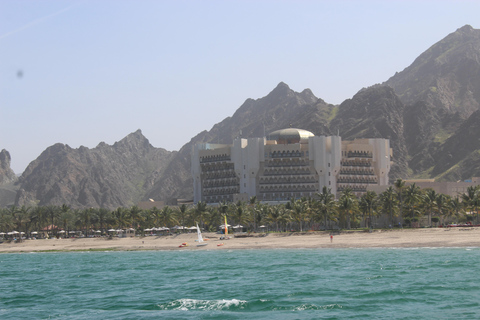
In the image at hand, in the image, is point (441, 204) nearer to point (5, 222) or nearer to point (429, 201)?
point (429, 201)

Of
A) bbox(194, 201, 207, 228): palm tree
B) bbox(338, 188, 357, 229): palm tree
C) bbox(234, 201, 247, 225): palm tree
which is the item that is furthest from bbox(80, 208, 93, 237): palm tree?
bbox(338, 188, 357, 229): palm tree

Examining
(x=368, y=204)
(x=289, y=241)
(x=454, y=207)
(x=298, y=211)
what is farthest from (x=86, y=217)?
(x=454, y=207)

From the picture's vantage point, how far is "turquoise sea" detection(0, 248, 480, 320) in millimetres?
50781

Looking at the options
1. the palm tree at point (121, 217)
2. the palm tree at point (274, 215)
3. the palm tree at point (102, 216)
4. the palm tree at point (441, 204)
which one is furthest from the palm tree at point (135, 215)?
the palm tree at point (441, 204)

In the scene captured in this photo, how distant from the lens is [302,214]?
139m

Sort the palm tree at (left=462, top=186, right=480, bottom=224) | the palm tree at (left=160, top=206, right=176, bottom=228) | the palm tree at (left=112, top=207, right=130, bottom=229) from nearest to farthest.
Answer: the palm tree at (left=462, top=186, right=480, bottom=224) < the palm tree at (left=160, top=206, right=176, bottom=228) < the palm tree at (left=112, top=207, right=130, bottom=229)

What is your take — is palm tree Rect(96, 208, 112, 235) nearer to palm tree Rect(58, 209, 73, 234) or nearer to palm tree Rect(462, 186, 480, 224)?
palm tree Rect(58, 209, 73, 234)

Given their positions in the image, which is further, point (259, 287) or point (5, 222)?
point (5, 222)

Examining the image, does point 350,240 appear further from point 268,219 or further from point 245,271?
point 245,271

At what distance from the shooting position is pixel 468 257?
86188 mm

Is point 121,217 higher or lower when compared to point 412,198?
lower

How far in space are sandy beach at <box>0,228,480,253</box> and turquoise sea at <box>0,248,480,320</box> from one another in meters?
9.64

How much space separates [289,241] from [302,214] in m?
14.3

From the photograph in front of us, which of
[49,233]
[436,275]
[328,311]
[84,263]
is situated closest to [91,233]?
[49,233]
